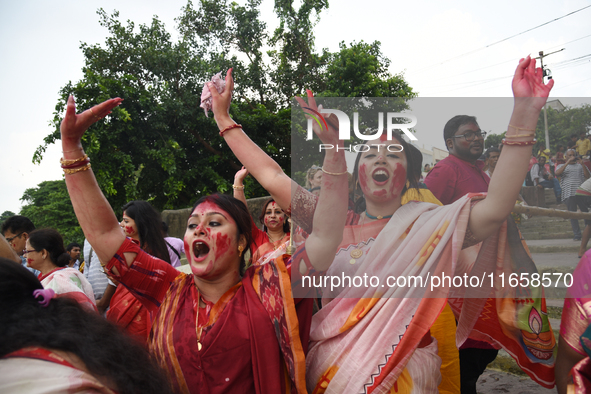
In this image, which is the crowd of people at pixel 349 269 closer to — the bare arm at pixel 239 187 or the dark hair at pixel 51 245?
the bare arm at pixel 239 187

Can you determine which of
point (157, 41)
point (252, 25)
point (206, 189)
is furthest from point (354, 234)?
point (252, 25)

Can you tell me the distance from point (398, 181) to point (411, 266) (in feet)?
1.18

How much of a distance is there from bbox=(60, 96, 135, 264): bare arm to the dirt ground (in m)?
2.88

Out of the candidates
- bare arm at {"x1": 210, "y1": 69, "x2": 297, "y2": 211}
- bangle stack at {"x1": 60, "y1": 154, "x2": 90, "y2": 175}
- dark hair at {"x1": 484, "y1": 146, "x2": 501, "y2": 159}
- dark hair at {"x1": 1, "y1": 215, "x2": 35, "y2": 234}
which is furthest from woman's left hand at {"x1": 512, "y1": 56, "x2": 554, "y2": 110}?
dark hair at {"x1": 1, "y1": 215, "x2": 35, "y2": 234}

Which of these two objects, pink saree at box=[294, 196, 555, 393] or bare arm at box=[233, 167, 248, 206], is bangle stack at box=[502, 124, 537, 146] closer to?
pink saree at box=[294, 196, 555, 393]

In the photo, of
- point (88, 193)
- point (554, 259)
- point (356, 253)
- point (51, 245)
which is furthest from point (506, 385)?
point (51, 245)

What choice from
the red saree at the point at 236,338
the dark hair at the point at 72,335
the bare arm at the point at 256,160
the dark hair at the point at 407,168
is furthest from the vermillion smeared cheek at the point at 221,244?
the dark hair at the point at 72,335

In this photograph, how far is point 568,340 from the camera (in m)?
1.30

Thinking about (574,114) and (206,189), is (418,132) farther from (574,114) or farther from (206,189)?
(206,189)

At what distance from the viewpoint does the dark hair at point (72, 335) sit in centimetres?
79

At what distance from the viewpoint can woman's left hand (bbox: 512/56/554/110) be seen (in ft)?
4.62

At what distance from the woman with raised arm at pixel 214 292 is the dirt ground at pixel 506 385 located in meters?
2.22

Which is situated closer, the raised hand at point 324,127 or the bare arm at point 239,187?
the raised hand at point 324,127

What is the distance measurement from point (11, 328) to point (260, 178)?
1020 mm
